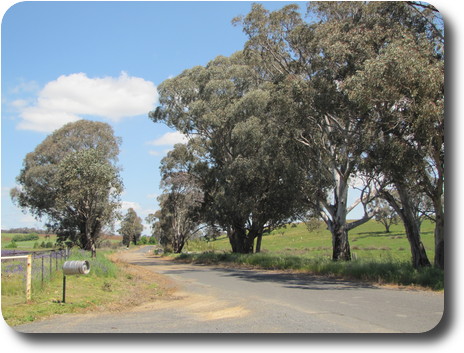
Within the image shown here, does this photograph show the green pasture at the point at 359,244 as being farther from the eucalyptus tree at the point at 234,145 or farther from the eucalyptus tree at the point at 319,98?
the eucalyptus tree at the point at 319,98

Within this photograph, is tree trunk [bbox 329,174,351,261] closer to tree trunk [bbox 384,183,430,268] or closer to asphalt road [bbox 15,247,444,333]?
tree trunk [bbox 384,183,430,268]

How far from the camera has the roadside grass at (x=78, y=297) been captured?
1021 cm

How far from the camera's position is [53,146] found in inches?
1737

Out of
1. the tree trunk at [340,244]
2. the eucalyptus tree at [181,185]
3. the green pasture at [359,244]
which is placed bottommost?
the green pasture at [359,244]

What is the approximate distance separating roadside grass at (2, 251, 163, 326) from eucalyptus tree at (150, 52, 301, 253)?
40.0 ft

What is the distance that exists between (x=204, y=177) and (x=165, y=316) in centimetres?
3004

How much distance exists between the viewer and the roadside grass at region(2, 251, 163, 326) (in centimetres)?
1021

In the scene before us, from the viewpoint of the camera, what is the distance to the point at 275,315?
1002cm

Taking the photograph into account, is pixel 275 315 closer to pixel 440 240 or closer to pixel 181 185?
pixel 440 240

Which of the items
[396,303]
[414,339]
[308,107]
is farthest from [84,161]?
[414,339]

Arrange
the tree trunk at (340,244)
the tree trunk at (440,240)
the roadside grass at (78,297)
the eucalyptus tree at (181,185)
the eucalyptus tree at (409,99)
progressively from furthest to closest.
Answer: the eucalyptus tree at (181,185) → the tree trunk at (340,244) → the tree trunk at (440,240) → the eucalyptus tree at (409,99) → the roadside grass at (78,297)

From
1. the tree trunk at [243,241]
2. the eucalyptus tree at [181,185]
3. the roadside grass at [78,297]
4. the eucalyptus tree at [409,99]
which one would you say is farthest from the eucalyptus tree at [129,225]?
the eucalyptus tree at [409,99]

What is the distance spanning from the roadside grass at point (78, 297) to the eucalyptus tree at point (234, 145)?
12.2 meters

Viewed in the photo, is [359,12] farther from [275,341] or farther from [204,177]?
[204,177]
